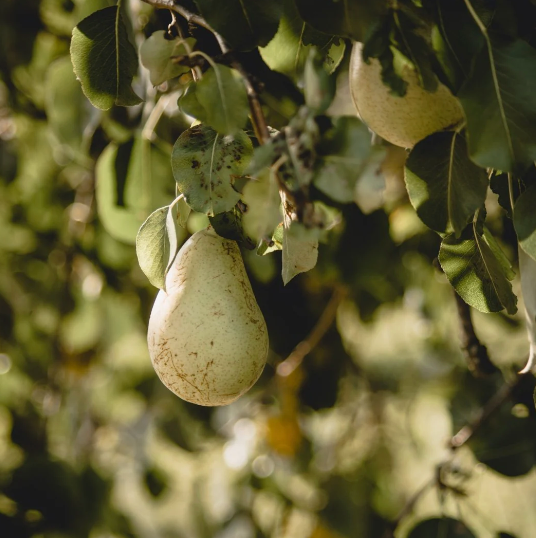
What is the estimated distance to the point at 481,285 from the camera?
49 centimetres

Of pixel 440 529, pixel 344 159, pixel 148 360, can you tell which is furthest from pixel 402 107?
pixel 148 360

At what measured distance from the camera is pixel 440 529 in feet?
2.99

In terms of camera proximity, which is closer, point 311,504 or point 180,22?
point 180,22

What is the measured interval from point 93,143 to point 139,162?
348 millimetres

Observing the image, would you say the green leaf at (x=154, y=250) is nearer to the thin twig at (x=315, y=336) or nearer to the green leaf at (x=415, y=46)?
the green leaf at (x=415, y=46)

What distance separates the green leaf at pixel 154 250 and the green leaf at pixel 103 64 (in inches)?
4.7

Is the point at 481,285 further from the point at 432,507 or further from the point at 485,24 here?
the point at 432,507

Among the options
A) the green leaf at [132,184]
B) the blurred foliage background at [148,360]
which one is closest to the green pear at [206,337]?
the blurred foliage background at [148,360]

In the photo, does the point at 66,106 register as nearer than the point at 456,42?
No

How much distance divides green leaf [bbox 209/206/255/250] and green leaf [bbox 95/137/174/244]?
0.38 metres

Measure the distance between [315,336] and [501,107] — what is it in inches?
36.7

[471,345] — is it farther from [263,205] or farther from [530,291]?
[263,205]

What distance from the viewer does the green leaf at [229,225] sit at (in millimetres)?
512

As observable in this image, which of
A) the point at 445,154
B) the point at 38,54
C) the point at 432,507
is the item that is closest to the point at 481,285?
the point at 445,154
